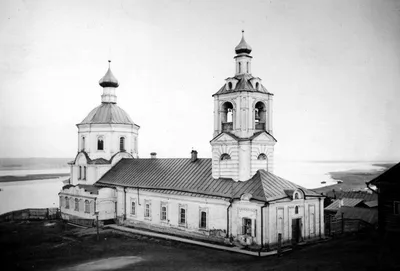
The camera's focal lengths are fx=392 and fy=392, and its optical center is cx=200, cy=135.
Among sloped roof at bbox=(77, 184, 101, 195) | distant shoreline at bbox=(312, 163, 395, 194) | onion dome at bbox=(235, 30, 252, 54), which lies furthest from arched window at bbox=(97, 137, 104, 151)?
distant shoreline at bbox=(312, 163, 395, 194)

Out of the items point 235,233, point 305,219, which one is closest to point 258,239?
point 235,233

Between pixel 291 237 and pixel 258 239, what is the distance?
1.44m

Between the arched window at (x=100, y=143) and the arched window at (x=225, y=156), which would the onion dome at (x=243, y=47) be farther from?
the arched window at (x=100, y=143)

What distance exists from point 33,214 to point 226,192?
10.4 meters

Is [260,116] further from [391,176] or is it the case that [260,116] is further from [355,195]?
[355,195]

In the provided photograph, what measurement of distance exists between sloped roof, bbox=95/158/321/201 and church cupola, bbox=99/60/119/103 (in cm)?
347

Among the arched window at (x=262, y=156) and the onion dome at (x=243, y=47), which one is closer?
the onion dome at (x=243, y=47)

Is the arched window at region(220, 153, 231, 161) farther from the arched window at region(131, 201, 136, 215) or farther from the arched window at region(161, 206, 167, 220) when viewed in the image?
the arched window at region(131, 201, 136, 215)

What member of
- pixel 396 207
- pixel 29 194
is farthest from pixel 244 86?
pixel 29 194

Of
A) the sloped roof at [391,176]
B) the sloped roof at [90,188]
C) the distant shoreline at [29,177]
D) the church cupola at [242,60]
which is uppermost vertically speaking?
the church cupola at [242,60]

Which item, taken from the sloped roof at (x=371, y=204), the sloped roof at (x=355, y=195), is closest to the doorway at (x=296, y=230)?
the sloped roof at (x=371, y=204)

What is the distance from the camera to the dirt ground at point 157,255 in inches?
387

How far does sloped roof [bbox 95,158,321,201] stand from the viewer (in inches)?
539

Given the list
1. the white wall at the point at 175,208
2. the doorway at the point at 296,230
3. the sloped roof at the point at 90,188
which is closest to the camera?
the doorway at the point at 296,230
